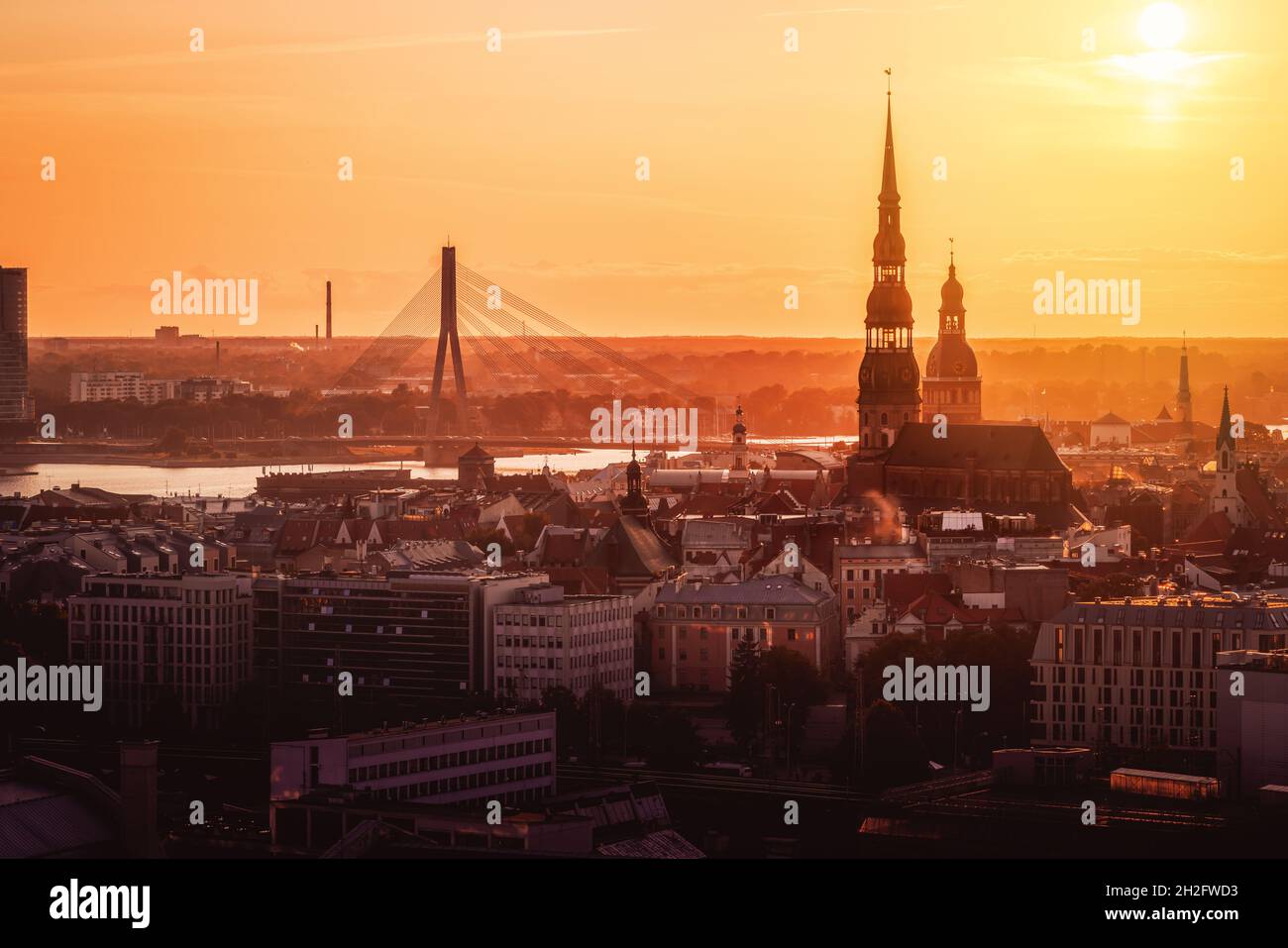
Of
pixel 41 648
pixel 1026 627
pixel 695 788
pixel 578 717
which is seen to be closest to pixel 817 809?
pixel 695 788

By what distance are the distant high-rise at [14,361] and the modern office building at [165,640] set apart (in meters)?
68.6

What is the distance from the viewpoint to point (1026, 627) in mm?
34188

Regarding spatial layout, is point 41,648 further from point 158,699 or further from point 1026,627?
point 1026,627

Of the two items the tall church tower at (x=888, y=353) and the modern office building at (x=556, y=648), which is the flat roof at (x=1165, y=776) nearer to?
the modern office building at (x=556, y=648)

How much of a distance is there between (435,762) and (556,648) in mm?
6714

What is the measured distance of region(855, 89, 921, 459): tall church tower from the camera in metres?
52.3

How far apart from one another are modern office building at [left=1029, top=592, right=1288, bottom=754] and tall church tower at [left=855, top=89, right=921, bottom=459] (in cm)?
2127

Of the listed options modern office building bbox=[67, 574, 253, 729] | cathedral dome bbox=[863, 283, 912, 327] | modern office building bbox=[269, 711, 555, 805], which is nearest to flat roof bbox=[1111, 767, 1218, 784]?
modern office building bbox=[269, 711, 555, 805]

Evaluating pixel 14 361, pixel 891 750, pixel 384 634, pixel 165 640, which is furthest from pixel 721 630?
pixel 14 361

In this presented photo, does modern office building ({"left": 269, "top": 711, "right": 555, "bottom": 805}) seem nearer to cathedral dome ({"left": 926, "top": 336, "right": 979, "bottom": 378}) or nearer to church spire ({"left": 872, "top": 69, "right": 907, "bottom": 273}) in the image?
church spire ({"left": 872, "top": 69, "right": 907, "bottom": 273})

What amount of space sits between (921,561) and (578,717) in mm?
9131

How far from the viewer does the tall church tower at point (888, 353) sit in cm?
5228

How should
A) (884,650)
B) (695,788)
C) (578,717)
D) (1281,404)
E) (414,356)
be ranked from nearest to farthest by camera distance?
(695,788), (578,717), (884,650), (1281,404), (414,356)

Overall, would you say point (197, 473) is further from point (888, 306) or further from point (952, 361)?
point (888, 306)
